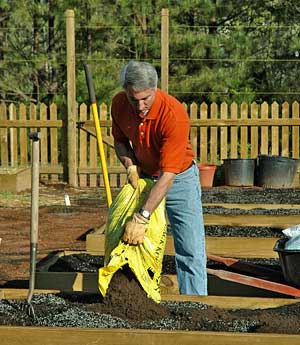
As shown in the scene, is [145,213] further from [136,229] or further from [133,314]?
[133,314]

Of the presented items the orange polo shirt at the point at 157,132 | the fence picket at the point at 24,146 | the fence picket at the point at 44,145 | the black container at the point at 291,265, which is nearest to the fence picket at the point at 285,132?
the fence picket at the point at 44,145

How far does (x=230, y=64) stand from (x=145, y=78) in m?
12.9

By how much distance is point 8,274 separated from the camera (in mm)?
6883

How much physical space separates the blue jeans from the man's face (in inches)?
25.5

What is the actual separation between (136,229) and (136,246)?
0.37ft

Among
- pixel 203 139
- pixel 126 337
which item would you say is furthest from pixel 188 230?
pixel 203 139

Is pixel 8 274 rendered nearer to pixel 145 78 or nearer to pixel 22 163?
pixel 145 78

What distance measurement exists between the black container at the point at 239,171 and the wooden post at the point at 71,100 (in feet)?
8.46

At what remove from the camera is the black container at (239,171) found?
45.0ft

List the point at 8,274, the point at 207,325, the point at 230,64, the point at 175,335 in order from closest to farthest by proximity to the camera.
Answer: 1. the point at 175,335
2. the point at 207,325
3. the point at 8,274
4. the point at 230,64

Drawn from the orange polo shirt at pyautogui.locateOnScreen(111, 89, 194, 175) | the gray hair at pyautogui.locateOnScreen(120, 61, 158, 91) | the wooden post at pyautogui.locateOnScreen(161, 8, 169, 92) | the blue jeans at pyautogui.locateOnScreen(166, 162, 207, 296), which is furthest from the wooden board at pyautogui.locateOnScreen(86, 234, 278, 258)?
the wooden post at pyautogui.locateOnScreen(161, 8, 169, 92)

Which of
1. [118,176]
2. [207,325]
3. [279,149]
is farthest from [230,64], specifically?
[207,325]

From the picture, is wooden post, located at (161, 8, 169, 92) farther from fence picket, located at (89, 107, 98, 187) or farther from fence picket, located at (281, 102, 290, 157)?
fence picket, located at (281, 102, 290, 157)

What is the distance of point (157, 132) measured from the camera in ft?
14.4
